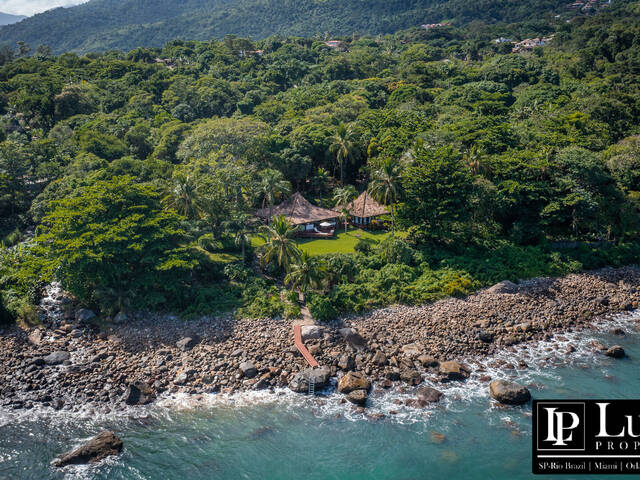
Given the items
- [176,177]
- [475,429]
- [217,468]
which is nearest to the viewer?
[217,468]

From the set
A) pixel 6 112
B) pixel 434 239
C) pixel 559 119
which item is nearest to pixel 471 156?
pixel 434 239

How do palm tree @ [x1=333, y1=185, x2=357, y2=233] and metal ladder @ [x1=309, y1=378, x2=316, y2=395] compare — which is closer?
metal ladder @ [x1=309, y1=378, x2=316, y2=395]

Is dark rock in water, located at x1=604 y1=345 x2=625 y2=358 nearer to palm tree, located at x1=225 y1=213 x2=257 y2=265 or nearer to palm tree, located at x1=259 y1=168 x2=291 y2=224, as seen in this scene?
palm tree, located at x1=225 y1=213 x2=257 y2=265

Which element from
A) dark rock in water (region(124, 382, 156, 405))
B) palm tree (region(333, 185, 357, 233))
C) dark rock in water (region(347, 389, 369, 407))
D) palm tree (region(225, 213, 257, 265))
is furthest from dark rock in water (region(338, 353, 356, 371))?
palm tree (region(333, 185, 357, 233))

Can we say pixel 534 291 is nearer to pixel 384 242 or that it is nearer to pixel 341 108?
pixel 384 242

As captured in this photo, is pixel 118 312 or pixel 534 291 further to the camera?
pixel 534 291

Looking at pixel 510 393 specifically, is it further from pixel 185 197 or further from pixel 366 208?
pixel 185 197
